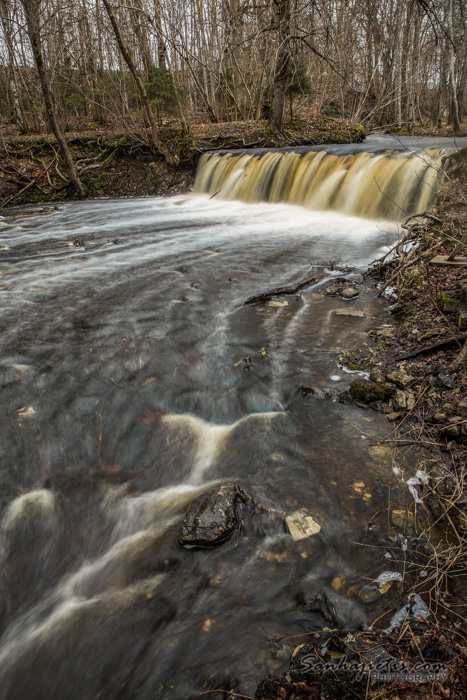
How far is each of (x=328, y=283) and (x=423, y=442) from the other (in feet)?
12.0

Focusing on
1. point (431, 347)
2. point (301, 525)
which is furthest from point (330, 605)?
point (431, 347)

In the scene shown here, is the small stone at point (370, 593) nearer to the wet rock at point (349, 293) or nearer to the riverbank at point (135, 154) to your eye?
the wet rock at point (349, 293)

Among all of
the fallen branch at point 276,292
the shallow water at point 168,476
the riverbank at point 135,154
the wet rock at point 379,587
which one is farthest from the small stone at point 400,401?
the riverbank at point 135,154

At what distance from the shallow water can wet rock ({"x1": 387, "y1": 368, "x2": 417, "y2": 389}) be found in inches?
17.0

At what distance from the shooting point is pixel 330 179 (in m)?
11.2

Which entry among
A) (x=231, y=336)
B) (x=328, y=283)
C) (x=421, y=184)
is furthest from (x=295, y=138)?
(x=231, y=336)

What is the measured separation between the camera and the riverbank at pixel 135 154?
49.0ft

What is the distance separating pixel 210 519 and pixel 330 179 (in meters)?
10.5

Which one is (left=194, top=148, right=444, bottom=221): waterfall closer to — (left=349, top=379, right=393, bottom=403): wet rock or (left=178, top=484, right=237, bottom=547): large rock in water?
(left=349, top=379, right=393, bottom=403): wet rock

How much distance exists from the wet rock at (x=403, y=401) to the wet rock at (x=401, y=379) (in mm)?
113

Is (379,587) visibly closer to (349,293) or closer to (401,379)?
(401,379)

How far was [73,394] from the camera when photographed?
414 centimetres

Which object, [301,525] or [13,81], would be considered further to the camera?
[13,81]

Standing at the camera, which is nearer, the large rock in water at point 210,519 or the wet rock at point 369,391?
the large rock in water at point 210,519
